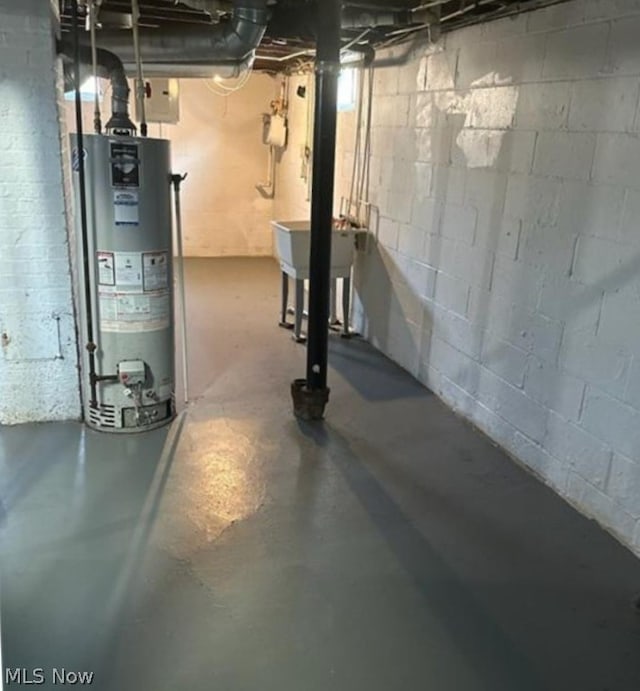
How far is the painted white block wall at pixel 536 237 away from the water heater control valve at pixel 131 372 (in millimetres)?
1720

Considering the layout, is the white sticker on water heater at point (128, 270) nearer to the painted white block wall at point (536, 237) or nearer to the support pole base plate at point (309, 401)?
the support pole base plate at point (309, 401)

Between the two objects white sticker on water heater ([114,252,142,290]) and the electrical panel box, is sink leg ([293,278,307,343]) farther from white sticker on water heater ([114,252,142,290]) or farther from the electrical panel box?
the electrical panel box

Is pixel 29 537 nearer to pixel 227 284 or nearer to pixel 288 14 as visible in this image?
pixel 288 14

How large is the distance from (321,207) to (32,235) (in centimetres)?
137

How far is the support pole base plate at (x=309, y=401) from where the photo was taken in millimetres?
3336

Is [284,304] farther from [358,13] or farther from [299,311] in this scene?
[358,13]

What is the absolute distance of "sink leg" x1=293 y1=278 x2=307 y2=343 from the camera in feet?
15.2

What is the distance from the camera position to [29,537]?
230cm

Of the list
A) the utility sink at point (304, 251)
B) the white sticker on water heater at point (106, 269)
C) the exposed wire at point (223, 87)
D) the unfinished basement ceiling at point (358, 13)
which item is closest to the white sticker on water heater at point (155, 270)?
the white sticker on water heater at point (106, 269)

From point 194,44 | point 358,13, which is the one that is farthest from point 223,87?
point 358,13

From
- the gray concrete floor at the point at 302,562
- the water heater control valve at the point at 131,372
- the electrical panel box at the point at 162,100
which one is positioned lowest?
the gray concrete floor at the point at 302,562

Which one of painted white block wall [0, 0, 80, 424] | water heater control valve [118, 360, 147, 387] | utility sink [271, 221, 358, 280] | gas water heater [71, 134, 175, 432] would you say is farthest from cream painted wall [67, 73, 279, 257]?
water heater control valve [118, 360, 147, 387]

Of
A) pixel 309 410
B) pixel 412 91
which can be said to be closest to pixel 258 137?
pixel 412 91

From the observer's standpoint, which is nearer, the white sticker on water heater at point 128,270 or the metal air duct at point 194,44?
the white sticker on water heater at point 128,270
